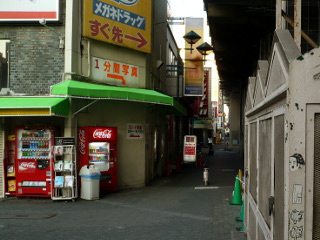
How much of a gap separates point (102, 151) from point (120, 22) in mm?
4841

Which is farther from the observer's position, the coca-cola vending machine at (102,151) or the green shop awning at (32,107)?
the coca-cola vending machine at (102,151)

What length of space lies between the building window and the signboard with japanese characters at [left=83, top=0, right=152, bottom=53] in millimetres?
2704

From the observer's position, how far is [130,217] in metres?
10.0

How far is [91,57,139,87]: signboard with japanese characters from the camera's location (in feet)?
45.6

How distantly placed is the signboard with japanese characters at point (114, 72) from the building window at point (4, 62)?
2878mm

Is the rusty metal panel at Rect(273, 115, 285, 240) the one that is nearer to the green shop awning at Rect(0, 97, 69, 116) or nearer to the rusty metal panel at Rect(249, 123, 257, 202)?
the rusty metal panel at Rect(249, 123, 257, 202)

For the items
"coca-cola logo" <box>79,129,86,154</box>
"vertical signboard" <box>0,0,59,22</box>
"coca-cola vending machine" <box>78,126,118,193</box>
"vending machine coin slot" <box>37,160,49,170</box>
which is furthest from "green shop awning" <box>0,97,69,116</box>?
"vertical signboard" <box>0,0,59,22</box>

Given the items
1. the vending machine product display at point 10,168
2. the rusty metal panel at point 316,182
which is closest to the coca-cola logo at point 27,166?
the vending machine product display at point 10,168

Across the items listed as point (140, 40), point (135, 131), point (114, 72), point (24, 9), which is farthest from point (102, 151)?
point (24, 9)

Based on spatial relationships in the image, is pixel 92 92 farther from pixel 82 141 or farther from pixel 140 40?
pixel 140 40

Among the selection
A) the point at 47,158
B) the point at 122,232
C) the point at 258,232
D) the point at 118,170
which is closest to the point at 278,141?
the point at 258,232

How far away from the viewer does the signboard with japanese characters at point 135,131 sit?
1506 centimetres

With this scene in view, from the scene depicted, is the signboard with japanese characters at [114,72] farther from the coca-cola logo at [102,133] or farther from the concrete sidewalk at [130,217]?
the concrete sidewalk at [130,217]

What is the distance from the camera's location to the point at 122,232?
8.51 metres
